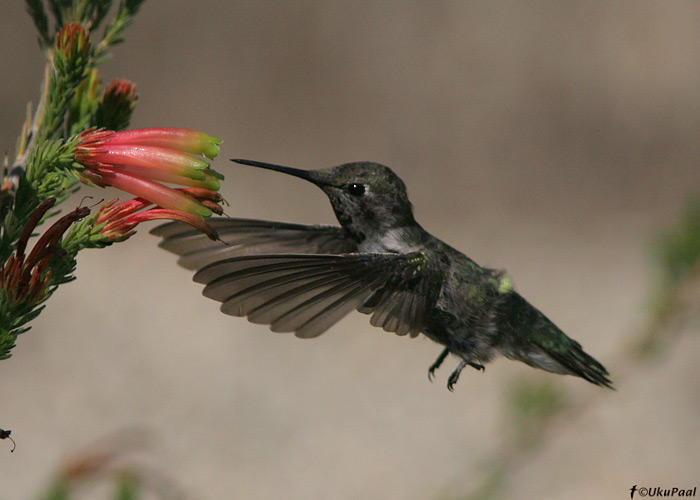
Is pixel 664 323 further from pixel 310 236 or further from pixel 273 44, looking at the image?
pixel 273 44

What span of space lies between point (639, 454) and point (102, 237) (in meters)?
6.94

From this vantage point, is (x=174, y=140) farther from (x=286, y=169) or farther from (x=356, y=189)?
(x=356, y=189)

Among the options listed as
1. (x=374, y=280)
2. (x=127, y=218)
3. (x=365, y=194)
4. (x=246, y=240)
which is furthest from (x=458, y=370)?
(x=127, y=218)

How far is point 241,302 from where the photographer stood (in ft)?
7.74

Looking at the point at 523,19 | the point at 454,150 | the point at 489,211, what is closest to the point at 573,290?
the point at 489,211

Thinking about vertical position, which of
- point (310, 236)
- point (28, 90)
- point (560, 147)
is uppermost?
point (560, 147)

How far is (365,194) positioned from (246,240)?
1.67 feet

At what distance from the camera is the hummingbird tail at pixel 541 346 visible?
3.09 m

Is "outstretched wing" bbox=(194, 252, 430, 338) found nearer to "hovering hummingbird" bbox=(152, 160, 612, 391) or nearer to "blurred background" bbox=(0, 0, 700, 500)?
"hovering hummingbird" bbox=(152, 160, 612, 391)

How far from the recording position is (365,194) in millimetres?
2762

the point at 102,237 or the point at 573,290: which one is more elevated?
the point at 573,290

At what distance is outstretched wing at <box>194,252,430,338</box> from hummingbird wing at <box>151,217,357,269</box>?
30 centimetres

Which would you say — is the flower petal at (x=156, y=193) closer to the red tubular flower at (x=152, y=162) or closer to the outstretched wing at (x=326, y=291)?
the red tubular flower at (x=152, y=162)

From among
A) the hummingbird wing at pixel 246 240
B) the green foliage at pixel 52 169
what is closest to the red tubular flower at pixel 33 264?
the green foliage at pixel 52 169
